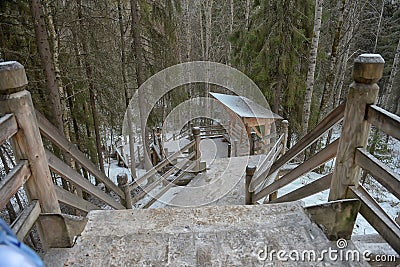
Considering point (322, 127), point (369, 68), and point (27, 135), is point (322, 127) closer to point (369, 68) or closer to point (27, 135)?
point (369, 68)

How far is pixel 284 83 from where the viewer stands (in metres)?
8.55

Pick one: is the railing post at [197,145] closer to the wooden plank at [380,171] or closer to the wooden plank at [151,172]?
the wooden plank at [151,172]

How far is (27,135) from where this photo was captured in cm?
145

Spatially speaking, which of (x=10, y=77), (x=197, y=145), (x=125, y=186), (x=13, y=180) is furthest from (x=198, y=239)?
(x=197, y=145)

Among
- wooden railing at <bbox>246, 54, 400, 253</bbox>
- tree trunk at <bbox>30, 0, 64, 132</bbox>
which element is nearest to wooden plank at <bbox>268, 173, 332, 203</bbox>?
wooden railing at <bbox>246, 54, 400, 253</bbox>

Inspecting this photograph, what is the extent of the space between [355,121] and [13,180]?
1946 millimetres

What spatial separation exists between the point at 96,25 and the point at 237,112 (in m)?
5.20

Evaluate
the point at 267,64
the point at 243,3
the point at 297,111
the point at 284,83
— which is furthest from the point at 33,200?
the point at 243,3

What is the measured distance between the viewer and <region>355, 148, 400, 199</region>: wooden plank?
130cm

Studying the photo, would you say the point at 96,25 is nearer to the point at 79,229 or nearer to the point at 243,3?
the point at 79,229

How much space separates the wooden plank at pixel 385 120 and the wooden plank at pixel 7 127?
A: 1.93 metres

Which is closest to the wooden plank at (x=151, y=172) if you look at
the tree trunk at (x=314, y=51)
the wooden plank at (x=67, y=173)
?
the wooden plank at (x=67, y=173)

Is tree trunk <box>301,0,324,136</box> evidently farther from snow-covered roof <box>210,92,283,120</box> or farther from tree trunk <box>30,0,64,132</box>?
tree trunk <box>30,0,64,132</box>

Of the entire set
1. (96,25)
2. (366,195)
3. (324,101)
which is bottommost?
(324,101)
